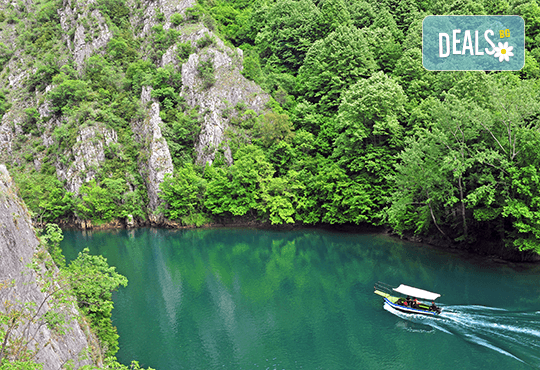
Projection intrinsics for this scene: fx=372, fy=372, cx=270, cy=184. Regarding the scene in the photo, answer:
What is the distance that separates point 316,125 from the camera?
52281 mm

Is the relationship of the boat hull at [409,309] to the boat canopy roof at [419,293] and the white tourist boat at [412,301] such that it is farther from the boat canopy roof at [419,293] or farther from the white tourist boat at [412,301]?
the boat canopy roof at [419,293]

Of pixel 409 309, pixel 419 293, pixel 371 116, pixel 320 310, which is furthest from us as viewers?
pixel 371 116

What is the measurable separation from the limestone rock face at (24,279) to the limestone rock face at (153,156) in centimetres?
4150

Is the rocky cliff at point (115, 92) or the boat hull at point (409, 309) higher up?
the rocky cliff at point (115, 92)

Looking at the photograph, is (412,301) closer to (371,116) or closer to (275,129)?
(371,116)

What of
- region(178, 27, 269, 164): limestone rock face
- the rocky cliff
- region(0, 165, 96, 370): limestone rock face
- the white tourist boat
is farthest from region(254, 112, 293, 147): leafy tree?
region(0, 165, 96, 370): limestone rock face

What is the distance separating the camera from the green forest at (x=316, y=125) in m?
29.4

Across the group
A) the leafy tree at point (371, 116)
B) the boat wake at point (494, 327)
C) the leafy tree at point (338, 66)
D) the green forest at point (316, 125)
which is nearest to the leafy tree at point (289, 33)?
the green forest at point (316, 125)

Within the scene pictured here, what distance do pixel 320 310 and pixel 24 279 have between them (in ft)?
59.0

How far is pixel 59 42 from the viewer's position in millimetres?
76062

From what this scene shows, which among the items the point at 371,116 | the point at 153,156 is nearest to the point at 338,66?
the point at 371,116

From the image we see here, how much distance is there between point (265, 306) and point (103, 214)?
123 feet

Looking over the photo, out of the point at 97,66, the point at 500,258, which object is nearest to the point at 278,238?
the point at 500,258

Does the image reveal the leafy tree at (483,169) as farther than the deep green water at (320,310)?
Yes
